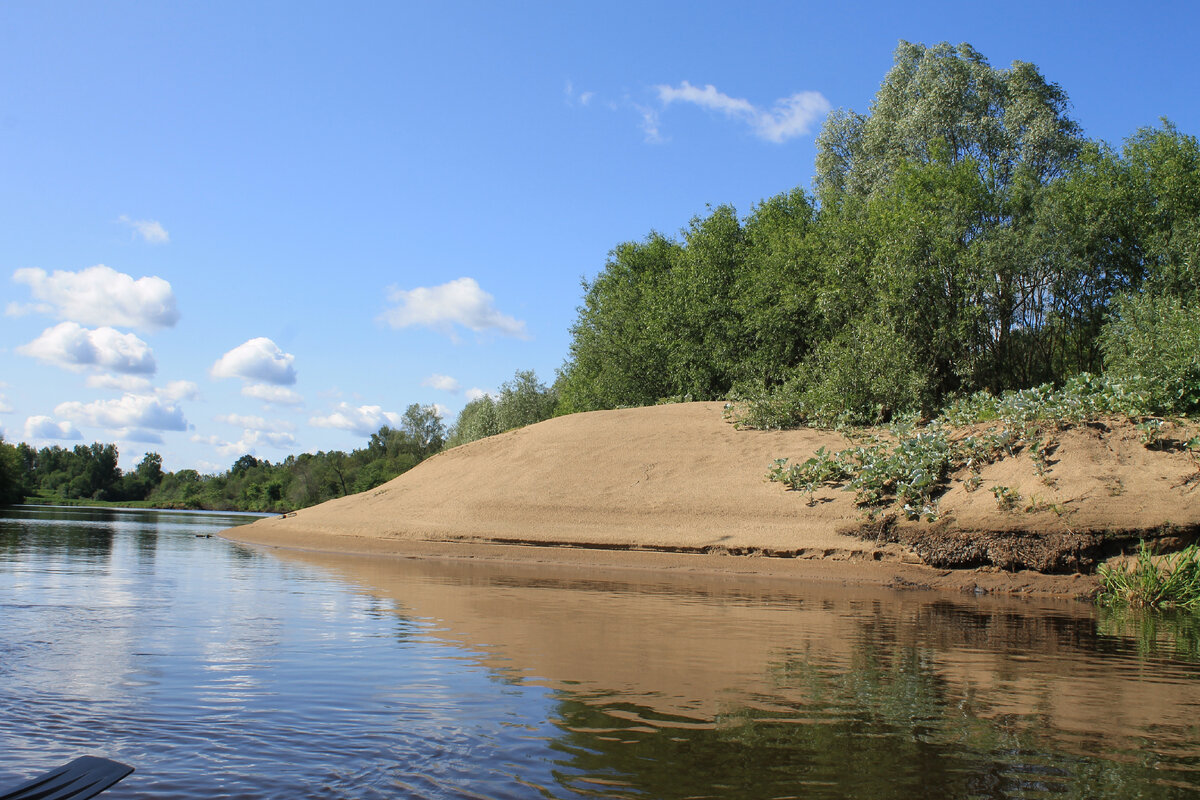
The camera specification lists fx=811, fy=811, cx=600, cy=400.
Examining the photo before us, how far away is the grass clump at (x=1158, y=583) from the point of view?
11.6 meters

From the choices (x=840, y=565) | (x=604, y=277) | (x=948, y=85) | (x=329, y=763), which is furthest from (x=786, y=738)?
(x=604, y=277)

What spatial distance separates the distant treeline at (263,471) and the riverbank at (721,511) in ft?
95.4

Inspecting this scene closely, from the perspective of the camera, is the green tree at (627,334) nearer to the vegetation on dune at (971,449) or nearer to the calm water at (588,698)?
the vegetation on dune at (971,449)

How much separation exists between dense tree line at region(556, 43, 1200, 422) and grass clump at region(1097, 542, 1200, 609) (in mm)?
5510

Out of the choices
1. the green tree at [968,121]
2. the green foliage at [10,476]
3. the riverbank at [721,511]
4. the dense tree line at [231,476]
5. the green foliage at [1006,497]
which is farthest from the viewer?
the dense tree line at [231,476]

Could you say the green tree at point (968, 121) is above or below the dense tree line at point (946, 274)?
above

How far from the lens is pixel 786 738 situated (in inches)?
177

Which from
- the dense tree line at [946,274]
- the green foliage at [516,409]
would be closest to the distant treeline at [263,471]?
the green foliage at [516,409]

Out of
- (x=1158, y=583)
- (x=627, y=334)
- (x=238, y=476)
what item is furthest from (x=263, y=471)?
(x=1158, y=583)

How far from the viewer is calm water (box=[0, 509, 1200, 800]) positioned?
12.6 feet

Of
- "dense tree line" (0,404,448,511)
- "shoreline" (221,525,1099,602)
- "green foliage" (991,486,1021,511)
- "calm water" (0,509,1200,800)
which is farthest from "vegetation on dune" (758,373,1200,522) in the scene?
"dense tree line" (0,404,448,511)

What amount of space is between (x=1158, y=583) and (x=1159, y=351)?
8191 mm

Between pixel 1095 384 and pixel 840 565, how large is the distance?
715 centimetres

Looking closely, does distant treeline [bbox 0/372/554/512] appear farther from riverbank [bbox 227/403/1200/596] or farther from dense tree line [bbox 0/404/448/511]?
riverbank [bbox 227/403/1200/596]
